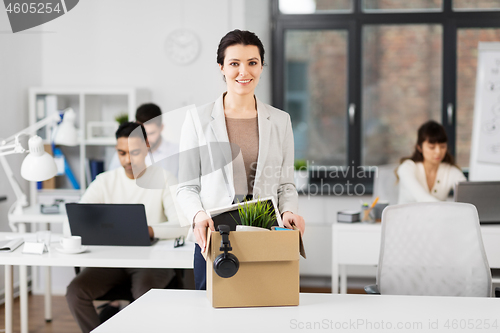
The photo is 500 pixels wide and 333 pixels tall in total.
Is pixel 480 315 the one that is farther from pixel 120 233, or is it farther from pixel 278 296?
pixel 120 233

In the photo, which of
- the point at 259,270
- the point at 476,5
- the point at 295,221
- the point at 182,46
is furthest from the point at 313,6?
the point at 259,270

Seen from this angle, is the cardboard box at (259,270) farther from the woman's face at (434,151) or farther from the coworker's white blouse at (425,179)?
the woman's face at (434,151)

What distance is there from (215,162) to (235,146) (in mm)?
100

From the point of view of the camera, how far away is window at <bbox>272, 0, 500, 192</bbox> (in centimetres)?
420

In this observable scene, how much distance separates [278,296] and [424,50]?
3518 mm

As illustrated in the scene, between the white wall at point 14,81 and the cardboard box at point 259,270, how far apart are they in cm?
266

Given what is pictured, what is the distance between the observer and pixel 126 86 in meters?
3.92

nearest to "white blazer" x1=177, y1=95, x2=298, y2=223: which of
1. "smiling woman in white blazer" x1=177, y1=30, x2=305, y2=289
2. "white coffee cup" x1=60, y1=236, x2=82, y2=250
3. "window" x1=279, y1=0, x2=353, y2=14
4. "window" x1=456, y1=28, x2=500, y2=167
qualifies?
"smiling woman in white blazer" x1=177, y1=30, x2=305, y2=289

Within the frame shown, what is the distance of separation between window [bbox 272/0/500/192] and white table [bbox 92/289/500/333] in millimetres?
2933

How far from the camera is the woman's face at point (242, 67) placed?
1663 millimetres

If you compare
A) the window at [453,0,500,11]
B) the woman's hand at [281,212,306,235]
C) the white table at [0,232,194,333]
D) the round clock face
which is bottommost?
the white table at [0,232,194,333]

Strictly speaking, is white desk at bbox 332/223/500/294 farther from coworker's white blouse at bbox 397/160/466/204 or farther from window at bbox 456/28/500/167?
window at bbox 456/28/500/167

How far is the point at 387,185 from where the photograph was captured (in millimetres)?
3396

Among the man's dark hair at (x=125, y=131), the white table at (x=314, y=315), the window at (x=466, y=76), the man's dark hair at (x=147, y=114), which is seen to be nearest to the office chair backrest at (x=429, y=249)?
the white table at (x=314, y=315)
